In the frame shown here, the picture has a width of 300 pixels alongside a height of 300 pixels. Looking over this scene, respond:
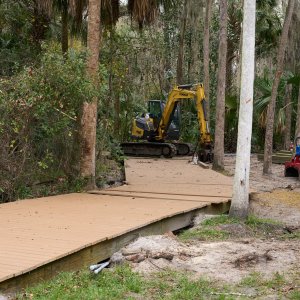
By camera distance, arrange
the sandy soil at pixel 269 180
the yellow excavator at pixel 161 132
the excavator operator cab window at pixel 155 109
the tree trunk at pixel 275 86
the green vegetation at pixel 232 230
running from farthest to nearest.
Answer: the excavator operator cab window at pixel 155 109, the yellow excavator at pixel 161 132, the tree trunk at pixel 275 86, the sandy soil at pixel 269 180, the green vegetation at pixel 232 230

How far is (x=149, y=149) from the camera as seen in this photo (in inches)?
972

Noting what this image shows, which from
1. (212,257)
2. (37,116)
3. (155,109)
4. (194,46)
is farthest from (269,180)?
(194,46)

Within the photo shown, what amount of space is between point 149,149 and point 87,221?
650 inches

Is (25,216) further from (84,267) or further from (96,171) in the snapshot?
(96,171)

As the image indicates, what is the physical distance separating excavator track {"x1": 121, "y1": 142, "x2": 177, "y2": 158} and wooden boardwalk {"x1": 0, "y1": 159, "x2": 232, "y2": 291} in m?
9.30

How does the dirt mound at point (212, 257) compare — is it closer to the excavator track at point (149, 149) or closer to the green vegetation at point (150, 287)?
the green vegetation at point (150, 287)

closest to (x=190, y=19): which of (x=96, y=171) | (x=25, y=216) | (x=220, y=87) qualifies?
(x=220, y=87)

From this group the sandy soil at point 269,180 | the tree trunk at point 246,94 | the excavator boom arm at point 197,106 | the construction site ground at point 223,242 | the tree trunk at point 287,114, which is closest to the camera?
the construction site ground at point 223,242

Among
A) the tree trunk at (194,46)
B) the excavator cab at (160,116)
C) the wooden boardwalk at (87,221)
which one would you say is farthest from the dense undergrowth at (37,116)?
the tree trunk at (194,46)

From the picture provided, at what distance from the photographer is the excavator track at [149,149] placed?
79.1ft

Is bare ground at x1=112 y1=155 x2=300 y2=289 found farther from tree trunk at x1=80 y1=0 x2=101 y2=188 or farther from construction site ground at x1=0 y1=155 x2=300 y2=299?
tree trunk at x1=80 y1=0 x2=101 y2=188

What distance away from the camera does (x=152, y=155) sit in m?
24.8

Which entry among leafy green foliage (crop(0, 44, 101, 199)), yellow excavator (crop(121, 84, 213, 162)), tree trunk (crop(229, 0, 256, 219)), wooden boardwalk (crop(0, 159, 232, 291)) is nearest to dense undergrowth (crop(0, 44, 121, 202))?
leafy green foliage (crop(0, 44, 101, 199))

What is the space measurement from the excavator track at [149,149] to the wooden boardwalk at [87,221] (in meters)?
9.30
